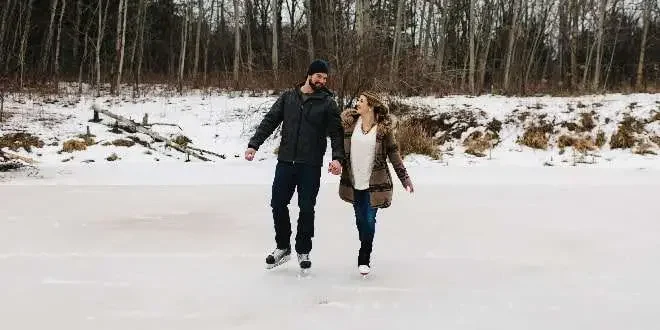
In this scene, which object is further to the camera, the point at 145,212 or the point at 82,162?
the point at 82,162

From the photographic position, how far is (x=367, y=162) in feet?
14.9

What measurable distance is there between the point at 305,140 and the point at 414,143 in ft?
28.8

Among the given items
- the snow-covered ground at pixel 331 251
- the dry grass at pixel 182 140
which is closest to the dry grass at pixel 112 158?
the snow-covered ground at pixel 331 251

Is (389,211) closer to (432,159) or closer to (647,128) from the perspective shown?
(432,159)

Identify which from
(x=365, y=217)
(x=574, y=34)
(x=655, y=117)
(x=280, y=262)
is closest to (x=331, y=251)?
(x=280, y=262)

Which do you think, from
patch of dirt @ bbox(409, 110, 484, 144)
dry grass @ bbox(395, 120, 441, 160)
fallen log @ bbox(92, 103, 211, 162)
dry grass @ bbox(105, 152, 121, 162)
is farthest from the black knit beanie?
patch of dirt @ bbox(409, 110, 484, 144)

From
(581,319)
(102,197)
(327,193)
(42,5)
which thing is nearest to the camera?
(581,319)

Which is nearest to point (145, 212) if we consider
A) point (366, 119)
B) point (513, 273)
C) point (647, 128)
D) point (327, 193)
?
point (327, 193)

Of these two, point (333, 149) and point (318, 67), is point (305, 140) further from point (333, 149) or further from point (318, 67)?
point (318, 67)

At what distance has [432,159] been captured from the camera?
1260 cm

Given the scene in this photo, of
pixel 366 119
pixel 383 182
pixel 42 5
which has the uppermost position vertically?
pixel 42 5

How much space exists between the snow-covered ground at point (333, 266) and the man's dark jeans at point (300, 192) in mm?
345

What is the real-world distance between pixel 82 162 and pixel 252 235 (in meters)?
7.27

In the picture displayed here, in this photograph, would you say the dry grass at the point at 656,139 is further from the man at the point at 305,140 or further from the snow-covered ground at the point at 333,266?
the man at the point at 305,140
